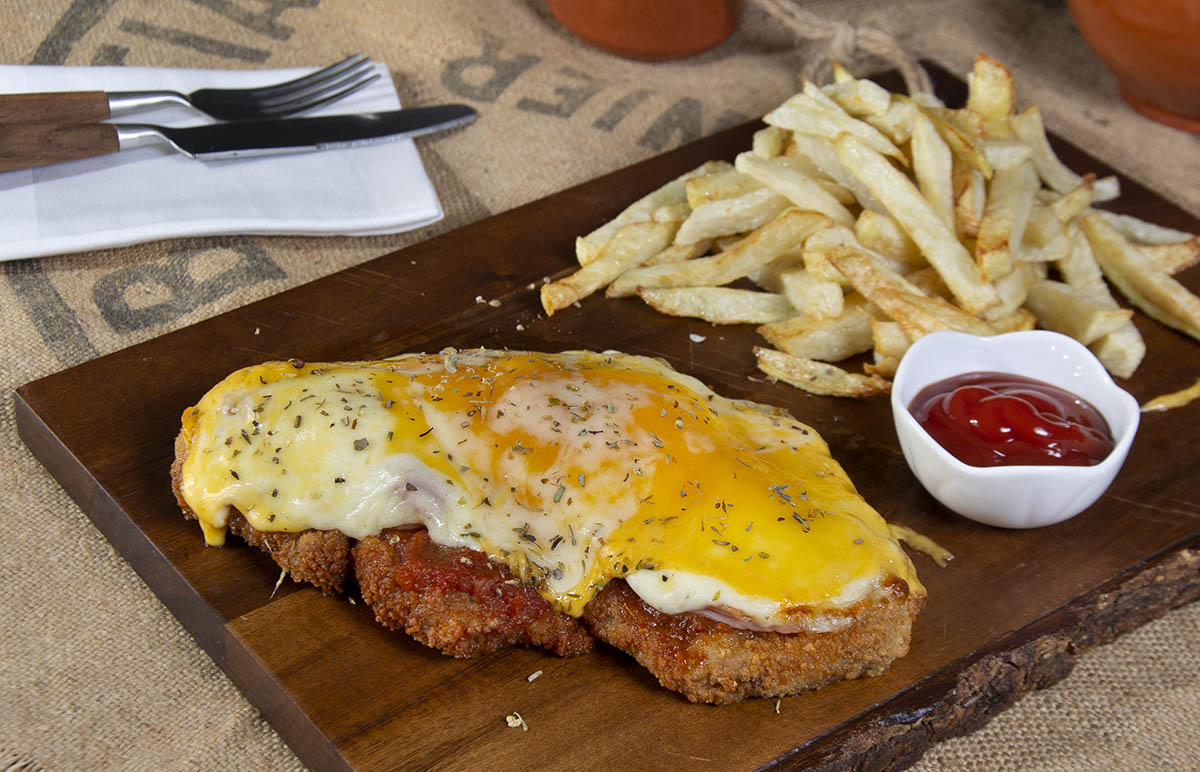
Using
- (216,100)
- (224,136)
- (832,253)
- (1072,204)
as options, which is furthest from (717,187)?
(216,100)

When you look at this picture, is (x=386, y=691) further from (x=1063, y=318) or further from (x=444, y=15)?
(x=444, y=15)

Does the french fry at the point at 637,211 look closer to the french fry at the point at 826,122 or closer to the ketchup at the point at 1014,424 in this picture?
the french fry at the point at 826,122

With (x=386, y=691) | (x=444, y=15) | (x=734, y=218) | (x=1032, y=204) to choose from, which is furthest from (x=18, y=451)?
(x=1032, y=204)

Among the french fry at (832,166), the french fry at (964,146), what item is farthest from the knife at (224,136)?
the french fry at (964,146)

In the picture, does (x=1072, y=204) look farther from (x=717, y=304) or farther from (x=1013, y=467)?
(x=1013, y=467)

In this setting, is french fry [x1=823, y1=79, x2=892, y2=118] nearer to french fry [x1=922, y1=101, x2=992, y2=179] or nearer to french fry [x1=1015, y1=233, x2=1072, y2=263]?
french fry [x1=922, y1=101, x2=992, y2=179]

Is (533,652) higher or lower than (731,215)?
lower
